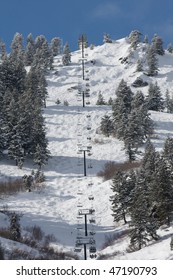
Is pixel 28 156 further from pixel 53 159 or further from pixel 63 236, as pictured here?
pixel 63 236

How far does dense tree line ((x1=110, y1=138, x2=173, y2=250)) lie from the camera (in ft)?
118

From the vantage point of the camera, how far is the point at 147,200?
41.8 meters

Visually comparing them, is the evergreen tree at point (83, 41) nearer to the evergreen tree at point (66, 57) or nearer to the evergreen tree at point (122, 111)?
the evergreen tree at point (66, 57)

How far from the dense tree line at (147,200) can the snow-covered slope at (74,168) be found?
1.33 meters

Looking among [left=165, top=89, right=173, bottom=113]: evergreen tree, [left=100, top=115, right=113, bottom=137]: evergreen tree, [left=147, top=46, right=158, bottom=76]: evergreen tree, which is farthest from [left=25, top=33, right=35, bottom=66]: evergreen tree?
[left=100, top=115, right=113, bottom=137]: evergreen tree

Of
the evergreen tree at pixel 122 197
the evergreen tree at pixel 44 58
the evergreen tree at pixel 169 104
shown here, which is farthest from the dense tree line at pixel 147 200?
the evergreen tree at pixel 44 58

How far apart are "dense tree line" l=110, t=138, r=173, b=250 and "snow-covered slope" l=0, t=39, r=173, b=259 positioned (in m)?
1.33

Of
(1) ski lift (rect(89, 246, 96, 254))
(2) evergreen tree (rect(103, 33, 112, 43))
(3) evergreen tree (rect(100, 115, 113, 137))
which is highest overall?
(2) evergreen tree (rect(103, 33, 112, 43))

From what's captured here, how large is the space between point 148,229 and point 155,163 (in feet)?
40.6

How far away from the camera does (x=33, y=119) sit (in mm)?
74562

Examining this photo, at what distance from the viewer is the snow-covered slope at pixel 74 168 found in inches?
1722

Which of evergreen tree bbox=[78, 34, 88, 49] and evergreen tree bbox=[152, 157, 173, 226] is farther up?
evergreen tree bbox=[78, 34, 88, 49]

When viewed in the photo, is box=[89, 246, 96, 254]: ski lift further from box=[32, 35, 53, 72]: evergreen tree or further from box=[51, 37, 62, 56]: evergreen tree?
box=[51, 37, 62, 56]: evergreen tree

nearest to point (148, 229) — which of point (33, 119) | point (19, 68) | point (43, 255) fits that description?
point (43, 255)
